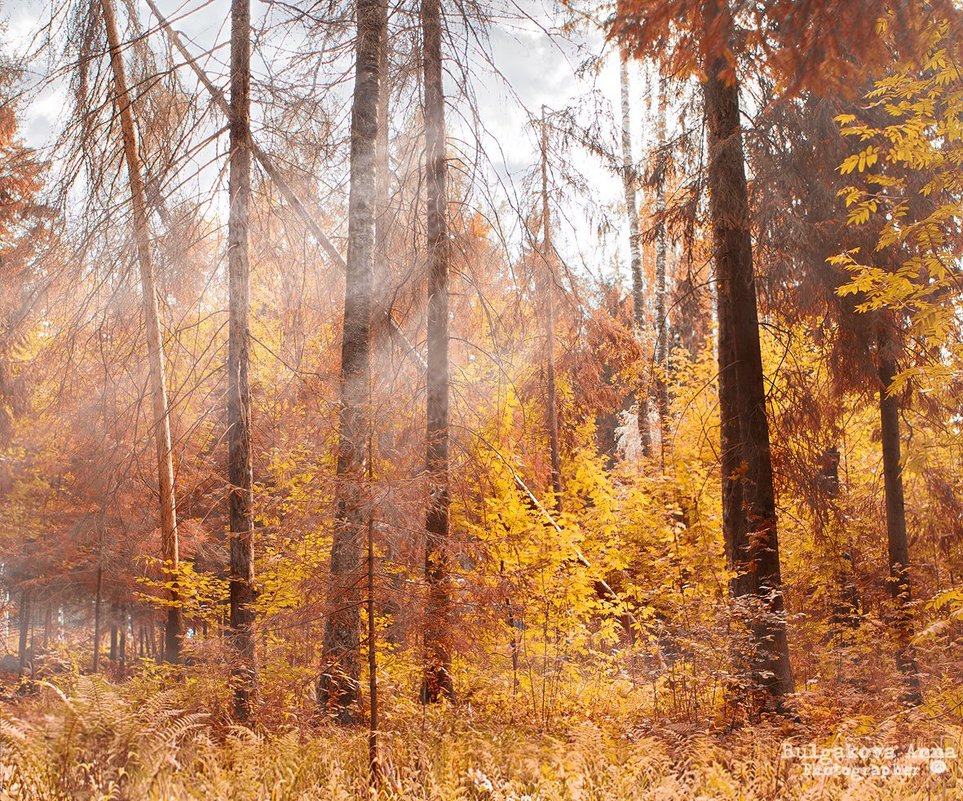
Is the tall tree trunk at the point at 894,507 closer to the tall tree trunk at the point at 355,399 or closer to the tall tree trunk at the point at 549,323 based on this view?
the tall tree trunk at the point at 549,323

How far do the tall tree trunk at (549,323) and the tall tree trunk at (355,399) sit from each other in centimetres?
203

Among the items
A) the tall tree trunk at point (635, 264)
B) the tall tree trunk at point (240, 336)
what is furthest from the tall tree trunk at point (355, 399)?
the tall tree trunk at point (635, 264)


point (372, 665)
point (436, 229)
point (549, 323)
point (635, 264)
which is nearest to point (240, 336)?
point (436, 229)

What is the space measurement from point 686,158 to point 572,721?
6.18 meters

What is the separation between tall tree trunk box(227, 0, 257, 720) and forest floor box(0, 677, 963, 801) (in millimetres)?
1824

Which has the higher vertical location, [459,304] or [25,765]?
[459,304]

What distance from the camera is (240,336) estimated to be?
275 inches

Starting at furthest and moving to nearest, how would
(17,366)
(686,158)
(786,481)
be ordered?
(17,366), (686,158), (786,481)

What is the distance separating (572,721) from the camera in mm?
6117

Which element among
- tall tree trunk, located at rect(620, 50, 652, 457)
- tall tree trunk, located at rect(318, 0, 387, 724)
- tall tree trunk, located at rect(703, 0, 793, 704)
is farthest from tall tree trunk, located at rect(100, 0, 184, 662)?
tall tree trunk, located at rect(620, 50, 652, 457)

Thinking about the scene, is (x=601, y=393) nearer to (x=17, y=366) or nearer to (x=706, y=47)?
(x=706, y=47)

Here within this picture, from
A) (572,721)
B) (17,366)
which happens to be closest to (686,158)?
(572,721)

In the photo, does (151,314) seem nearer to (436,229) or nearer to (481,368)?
(436,229)

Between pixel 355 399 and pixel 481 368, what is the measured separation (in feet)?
17.6
